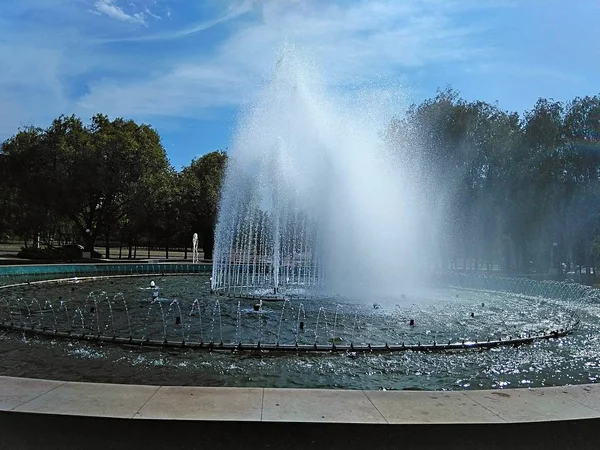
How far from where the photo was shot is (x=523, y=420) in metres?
3.81

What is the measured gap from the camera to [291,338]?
9406 millimetres

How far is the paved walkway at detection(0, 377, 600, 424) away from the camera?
382cm

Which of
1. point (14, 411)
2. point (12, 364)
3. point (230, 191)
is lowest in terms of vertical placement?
point (12, 364)

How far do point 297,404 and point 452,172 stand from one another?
32.9 metres

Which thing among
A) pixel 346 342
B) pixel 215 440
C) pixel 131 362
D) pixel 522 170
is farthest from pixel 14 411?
pixel 522 170

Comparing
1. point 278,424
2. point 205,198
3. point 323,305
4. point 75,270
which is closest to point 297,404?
point 278,424

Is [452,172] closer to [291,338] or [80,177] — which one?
[80,177]

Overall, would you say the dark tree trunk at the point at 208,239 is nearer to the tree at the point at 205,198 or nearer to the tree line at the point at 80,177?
the tree at the point at 205,198

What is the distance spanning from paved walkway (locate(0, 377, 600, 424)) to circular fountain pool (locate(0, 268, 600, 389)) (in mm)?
1693

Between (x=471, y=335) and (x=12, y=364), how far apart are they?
7.89 m

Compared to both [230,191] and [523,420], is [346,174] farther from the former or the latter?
[523,420]

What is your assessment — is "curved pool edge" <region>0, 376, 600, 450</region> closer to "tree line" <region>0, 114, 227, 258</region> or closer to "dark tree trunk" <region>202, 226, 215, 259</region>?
"tree line" <region>0, 114, 227, 258</region>

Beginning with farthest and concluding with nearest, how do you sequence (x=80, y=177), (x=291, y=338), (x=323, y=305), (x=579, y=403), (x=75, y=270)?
1. (x=80, y=177)
2. (x=75, y=270)
3. (x=323, y=305)
4. (x=291, y=338)
5. (x=579, y=403)

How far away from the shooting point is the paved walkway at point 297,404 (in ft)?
12.5
